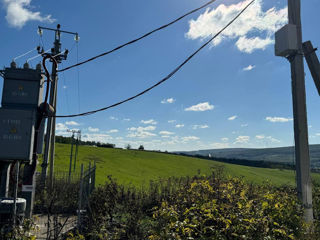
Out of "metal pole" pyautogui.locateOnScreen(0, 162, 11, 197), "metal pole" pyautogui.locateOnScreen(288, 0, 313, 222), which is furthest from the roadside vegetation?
"metal pole" pyautogui.locateOnScreen(0, 162, 11, 197)

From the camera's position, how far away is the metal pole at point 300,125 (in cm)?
491

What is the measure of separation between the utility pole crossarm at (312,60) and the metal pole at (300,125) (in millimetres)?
111

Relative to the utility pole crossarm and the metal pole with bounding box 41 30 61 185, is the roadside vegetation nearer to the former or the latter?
A: the utility pole crossarm

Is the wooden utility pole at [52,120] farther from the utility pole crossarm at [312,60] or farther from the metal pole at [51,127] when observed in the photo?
the utility pole crossarm at [312,60]

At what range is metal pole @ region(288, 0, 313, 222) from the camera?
491cm

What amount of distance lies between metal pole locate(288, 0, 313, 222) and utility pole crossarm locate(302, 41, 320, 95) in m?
0.11

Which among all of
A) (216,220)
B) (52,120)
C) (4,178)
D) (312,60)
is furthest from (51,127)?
(312,60)

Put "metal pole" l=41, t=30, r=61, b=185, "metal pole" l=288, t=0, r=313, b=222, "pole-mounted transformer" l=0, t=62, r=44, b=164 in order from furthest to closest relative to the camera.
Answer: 1. "metal pole" l=41, t=30, r=61, b=185
2. "pole-mounted transformer" l=0, t=62, r=44, b=164
3. "metal pole" l=288, t=0, r=313, b=222

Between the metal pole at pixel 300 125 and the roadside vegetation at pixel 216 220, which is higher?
the metal pole at pixel 300 125

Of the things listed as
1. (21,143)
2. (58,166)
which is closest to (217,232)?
(21,143)

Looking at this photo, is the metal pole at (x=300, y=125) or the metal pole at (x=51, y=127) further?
the metal pole at (x=51, y=127)

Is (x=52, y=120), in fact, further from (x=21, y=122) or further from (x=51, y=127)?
(x=21, y=122)

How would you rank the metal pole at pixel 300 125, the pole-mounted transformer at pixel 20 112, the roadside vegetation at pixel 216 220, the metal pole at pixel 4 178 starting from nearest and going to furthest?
1. the roadside vegetation at pixel 216 220
2. the metal pole at pixel 300 125
3. the pole-mounted transformer at pixel 20 112
4. the metal pole at pixel 4 178

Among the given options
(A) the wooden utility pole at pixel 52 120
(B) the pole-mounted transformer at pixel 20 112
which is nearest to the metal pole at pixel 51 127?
(A) the wooden utility pole at pixel 52 120
